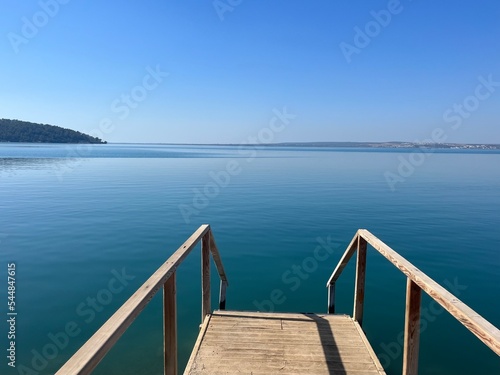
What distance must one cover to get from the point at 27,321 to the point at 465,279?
939cm

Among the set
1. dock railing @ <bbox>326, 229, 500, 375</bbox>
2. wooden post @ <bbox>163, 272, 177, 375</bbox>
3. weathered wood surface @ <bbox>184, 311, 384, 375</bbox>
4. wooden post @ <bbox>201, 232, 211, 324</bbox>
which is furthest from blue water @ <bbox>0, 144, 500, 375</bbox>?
wooden post @ <bbox>163, 272, 177, 375</bbox>

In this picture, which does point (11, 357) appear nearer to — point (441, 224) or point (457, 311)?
point (457, 311)

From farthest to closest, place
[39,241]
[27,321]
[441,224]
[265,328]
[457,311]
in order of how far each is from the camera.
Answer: [441,224], [39,241], [27,321], [265,328], [457,311]

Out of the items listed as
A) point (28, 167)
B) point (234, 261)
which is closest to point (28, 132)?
point (28, 167)

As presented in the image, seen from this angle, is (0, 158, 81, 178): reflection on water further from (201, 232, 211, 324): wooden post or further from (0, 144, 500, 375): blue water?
(201, 232, 211, 324): wooden post

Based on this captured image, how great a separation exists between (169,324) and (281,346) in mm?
1712

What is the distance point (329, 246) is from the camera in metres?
10.3

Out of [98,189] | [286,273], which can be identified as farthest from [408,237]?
[98,189]

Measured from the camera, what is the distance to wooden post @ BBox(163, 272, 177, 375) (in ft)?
9.74

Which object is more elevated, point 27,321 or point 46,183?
point 46,183

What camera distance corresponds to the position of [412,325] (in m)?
2.95

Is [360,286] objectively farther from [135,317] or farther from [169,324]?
[135,317]

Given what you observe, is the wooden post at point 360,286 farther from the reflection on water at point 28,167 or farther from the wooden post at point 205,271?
the reflection on water at point 28,167

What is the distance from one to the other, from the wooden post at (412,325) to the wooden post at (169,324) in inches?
79.8
